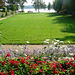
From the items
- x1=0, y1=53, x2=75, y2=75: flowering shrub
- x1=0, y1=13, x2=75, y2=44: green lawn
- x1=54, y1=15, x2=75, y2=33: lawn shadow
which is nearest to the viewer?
x1=0, y1=53, x2=75, y2=75: flowering shrub

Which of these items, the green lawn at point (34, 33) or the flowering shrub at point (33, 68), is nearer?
the flowering shrub at point (33, 68)

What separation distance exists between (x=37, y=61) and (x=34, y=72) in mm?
562

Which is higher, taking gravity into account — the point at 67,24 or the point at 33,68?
the point at 33,68

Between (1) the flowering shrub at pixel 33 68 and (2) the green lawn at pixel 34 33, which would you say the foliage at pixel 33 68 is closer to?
(1) the flowering shrub at pixel 33 68

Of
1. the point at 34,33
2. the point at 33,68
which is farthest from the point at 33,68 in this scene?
the point at 34,33

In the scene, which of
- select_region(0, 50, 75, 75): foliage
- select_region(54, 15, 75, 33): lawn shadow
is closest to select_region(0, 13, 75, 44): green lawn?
select_region(54, 15, 75, 33): lawn shadow

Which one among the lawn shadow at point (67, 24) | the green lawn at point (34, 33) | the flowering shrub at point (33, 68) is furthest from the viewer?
the lawn shadow at point (67, 24)

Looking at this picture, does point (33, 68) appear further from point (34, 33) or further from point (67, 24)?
point (67, 24)

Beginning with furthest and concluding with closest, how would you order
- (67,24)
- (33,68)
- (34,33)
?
(67,24)
(34,33)
(33,68)

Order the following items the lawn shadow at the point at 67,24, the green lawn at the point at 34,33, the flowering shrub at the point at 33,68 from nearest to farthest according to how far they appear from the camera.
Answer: the flowering shrub at the point at 33,68 < the green lawn at the point at 34,33 < the lawn shadow at the point at 67,24

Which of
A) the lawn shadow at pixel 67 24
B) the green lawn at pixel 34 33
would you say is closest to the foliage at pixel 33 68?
the green lawn at pixel 34 33

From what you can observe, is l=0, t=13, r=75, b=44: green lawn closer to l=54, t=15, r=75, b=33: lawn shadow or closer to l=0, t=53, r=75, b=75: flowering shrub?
l=54, t=15, r=75, b=33: lawn shadow

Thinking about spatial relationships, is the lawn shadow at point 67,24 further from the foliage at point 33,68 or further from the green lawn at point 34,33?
the foliage at point 33,68

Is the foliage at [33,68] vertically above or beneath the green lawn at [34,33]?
above
